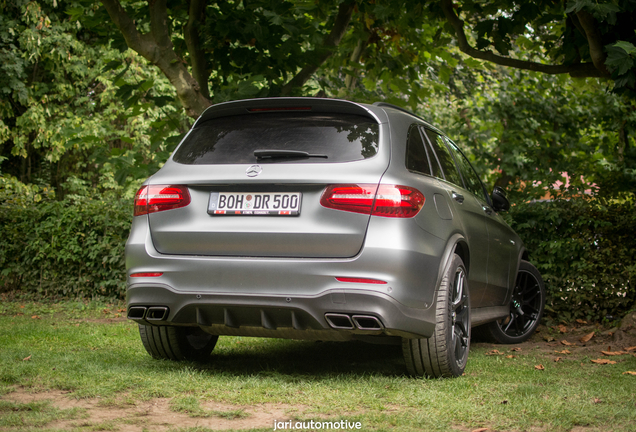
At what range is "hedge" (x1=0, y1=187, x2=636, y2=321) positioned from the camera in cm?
770

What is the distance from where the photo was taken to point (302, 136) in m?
4.48

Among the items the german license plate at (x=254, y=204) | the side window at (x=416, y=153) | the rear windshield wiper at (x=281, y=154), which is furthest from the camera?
the side window at (x=416, y=153)

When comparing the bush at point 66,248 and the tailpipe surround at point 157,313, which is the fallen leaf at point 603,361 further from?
the bush at point 66,248

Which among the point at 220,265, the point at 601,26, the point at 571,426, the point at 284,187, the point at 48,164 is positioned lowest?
the point at 48,164

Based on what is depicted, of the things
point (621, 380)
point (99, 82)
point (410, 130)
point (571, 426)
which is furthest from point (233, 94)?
point (99, 82)

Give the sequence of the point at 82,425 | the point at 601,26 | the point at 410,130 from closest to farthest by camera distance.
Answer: the point at 82,425 → the point at 410,130 → the point at 601,26

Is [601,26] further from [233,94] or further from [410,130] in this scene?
[233,94]

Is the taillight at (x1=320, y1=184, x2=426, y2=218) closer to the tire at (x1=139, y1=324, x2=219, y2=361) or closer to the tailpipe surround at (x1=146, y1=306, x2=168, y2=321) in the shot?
the tailpipe surround at (x1=146, y1=306, x2=168, y2=321)

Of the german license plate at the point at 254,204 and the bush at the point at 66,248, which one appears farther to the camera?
the bush at the point at 66,248

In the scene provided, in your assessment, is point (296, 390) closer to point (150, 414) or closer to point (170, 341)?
point (150, 414)

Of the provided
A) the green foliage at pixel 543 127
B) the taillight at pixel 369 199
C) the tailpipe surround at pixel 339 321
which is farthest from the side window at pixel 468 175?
the green foliage at pixel 543 127

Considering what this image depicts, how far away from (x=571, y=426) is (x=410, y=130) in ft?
7.29

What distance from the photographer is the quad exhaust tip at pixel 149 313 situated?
439cm

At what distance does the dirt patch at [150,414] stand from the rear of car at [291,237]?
609 mm
